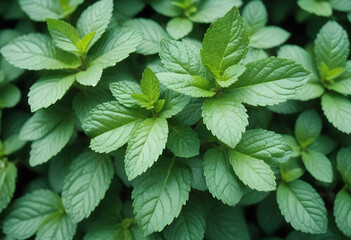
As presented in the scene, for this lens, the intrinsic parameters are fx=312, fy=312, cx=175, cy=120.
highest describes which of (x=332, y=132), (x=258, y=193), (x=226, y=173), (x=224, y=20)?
(x=224, y=20)

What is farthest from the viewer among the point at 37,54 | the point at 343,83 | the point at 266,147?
the point at 343,83

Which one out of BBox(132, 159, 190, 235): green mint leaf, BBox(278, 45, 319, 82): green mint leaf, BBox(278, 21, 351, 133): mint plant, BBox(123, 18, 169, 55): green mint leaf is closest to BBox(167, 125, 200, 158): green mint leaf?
BBox(132, 159, 190, 235): green mint leaf

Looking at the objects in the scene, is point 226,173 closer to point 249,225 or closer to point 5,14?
point 249,225

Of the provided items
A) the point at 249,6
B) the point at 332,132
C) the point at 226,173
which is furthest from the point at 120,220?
the point at 249,6

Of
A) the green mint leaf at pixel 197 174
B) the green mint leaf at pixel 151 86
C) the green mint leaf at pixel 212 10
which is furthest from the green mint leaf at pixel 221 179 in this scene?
the green mint leaf at pixel 212 10

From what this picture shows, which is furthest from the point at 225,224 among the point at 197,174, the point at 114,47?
the point at 114,47

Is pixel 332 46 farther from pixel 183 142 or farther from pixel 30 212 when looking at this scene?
pixel 30 212

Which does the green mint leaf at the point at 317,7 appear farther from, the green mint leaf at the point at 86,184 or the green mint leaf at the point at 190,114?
the green mint leaf at the point at 86,184
